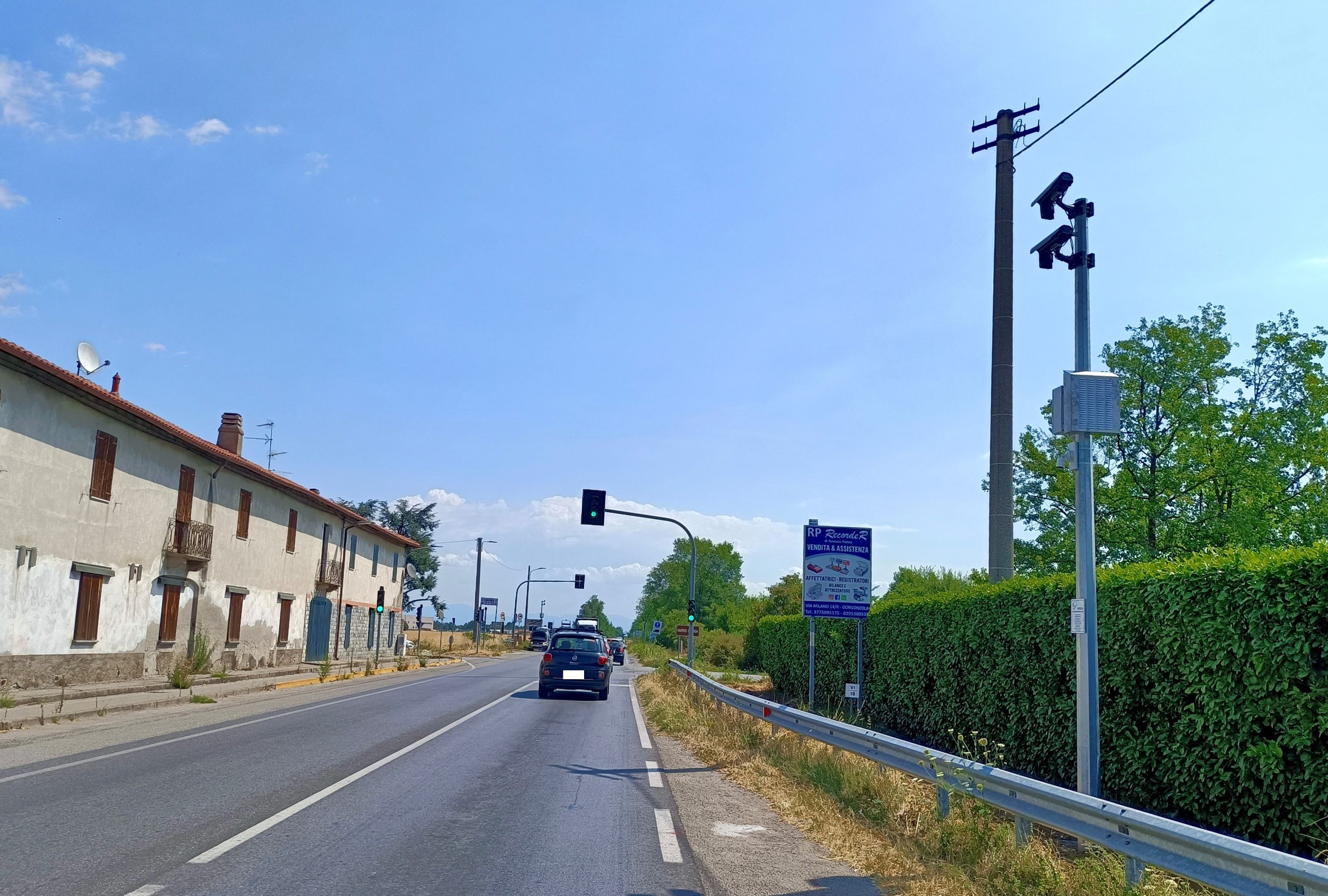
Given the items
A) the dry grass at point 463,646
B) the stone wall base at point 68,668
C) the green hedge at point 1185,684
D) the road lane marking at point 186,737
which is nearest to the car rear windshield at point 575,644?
the road lane marking at point 186,737

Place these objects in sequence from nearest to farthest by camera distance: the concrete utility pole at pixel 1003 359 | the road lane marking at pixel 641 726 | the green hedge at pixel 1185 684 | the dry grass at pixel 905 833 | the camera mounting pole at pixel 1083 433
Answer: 1. the dry grass at pixel 905 833
2. the green hedge at pixel 1185 684
3. the camera mounting pole at pixel 1083 433
4. the road lane marking at pixel 641 726
5. the concrete utility pole at pixel 1003 359

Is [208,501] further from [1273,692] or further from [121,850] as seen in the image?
[1273,692]

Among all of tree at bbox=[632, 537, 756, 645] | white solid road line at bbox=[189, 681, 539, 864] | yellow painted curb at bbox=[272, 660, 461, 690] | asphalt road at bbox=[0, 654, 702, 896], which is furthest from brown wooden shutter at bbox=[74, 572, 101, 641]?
tree at bbox=[632, 537, 756, 645]

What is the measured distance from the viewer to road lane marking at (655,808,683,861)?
7.05 meters

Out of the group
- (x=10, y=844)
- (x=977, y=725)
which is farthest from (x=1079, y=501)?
(x=10, y=844)

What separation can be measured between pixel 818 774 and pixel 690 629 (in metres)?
22.1

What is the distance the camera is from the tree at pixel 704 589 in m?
96.6

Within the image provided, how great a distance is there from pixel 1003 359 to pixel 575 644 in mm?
12827

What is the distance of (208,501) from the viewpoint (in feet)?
94.1

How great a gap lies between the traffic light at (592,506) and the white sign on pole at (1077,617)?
22.0 metres

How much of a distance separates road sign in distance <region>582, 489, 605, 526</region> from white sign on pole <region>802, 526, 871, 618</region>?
47.1 feet

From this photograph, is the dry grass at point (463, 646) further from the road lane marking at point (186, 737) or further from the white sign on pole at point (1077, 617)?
the white sign on pole at point (1077, 617)

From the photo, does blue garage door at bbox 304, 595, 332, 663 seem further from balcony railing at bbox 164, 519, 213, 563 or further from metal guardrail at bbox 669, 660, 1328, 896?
metal guardrail at bbox 669, 660, 1328, 896

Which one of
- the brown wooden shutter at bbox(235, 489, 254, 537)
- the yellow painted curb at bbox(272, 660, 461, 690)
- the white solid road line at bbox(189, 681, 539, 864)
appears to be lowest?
the yellow painted curb at bbox(272, 660, 461, 690)
